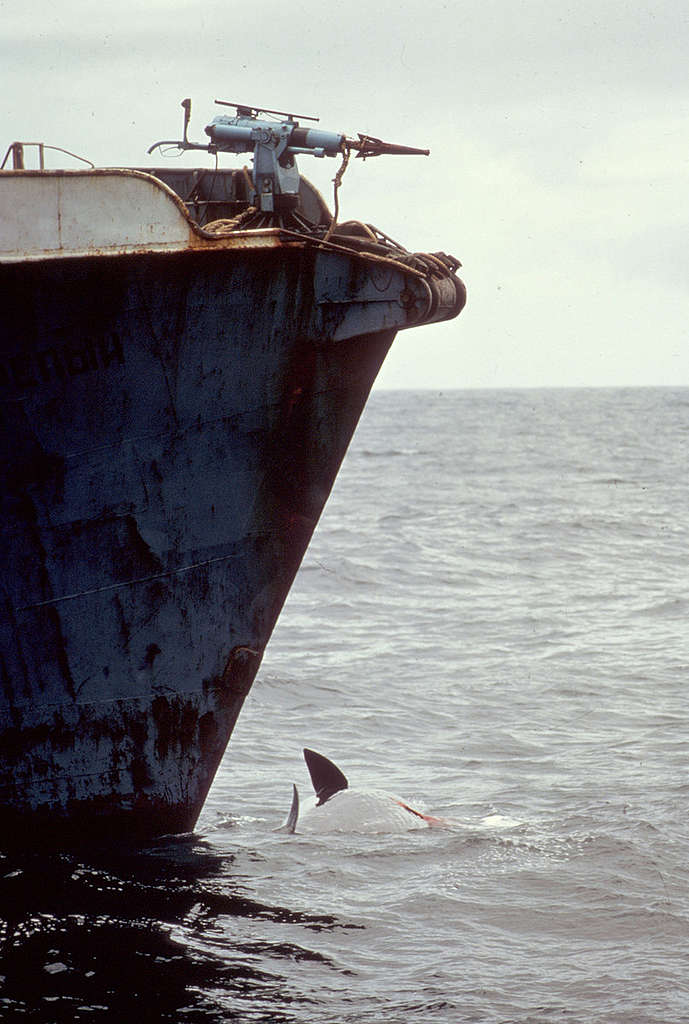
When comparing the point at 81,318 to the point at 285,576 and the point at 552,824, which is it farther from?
the point at 552,824

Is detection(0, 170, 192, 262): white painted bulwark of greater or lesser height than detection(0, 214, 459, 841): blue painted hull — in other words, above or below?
above

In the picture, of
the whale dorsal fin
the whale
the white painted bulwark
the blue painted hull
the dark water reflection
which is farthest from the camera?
the whale dorsal fin

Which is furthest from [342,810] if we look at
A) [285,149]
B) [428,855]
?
[285,149]

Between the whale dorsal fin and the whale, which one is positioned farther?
the whale dorsal fin

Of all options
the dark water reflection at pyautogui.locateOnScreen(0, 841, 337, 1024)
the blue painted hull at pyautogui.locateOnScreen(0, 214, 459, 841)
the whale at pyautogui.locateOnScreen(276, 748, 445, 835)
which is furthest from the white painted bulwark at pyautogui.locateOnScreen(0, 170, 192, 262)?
the whale at pyautogui.locateOnScreen(276, 748, 445, 835)

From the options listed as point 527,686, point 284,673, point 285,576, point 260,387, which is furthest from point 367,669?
point 260,387

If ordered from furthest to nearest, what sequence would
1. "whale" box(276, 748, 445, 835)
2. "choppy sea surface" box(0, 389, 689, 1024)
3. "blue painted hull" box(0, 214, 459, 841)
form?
"whale" box(276, 748, 445, 835) < "blue painted hull" box(0, 214, 459, 841) < "choppy sea surface" box(0, 389, 689, 1024)

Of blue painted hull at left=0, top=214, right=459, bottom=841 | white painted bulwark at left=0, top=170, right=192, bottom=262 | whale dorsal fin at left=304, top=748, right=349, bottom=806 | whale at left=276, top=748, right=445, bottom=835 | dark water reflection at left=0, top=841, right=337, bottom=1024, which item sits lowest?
whale at left=276, top=748, right=445, bottom=835

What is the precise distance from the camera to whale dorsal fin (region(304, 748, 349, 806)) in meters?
7.78

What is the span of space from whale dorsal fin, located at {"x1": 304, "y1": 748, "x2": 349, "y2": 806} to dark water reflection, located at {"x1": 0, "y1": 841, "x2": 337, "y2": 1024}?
117 centimetres

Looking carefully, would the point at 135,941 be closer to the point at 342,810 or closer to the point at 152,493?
the point at 152,493

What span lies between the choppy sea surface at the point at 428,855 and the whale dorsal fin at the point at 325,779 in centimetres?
34

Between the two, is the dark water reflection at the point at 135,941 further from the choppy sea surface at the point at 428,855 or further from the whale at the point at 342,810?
the whale at the point at 342,810

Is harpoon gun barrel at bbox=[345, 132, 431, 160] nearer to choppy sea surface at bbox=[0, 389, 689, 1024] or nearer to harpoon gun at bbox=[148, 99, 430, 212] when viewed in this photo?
harpoon gun at bbox=[148, 99, 430, 212]
